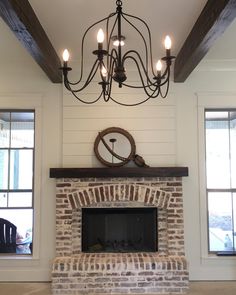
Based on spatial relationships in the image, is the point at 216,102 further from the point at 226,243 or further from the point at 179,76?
the point at 226,243

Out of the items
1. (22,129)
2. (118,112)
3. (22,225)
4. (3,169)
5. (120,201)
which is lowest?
(22,225)

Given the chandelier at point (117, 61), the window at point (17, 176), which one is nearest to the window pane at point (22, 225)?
the window at point (17, 176)

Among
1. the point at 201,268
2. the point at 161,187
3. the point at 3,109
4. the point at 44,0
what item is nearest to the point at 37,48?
the point at 44,0

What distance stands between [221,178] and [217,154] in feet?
1.16

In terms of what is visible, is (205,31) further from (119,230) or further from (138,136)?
(119,230)

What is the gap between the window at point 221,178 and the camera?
4.74m

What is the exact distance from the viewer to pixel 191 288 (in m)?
4.26

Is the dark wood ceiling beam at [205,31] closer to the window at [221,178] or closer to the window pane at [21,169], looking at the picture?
the window at [221,178]

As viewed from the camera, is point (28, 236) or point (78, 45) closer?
point (78, 45)

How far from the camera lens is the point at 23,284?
4.44m

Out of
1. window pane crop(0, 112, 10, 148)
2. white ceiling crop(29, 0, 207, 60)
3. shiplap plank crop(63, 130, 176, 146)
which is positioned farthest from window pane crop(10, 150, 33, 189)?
white ceiling crop(29, 0, 207, 60)

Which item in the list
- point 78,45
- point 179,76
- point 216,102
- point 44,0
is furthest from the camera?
point 216,102

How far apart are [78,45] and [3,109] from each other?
5.36ft

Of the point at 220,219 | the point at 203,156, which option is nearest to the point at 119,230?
the point at 220,219
